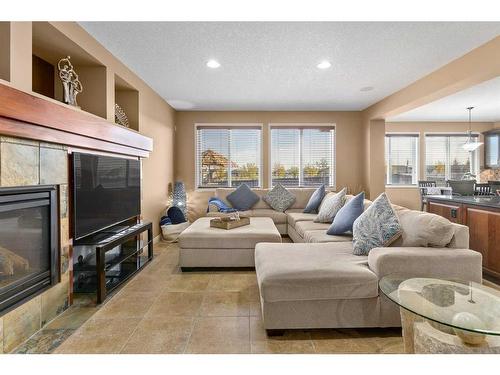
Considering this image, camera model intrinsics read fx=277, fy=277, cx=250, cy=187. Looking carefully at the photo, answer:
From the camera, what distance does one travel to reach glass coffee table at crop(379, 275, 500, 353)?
1230 mm

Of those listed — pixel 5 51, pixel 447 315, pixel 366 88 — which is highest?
pixel 366 88

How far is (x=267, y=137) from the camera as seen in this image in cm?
624

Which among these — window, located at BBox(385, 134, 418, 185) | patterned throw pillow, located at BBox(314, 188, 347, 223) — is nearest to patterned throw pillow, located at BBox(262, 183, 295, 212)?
patterned throw pillow, located at BBox(314, 188, 347, 223)

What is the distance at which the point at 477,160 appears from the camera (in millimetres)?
7398

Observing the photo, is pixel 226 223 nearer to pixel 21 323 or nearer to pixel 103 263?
pixel 103 263

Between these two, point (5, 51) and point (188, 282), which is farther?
point (188, 282)

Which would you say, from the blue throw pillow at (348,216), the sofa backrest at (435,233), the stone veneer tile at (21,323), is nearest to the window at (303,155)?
the blue throw pillow at (348,216)

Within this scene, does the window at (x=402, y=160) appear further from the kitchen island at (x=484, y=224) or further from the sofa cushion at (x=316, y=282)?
the sofa cushion at (x=316, y=282)

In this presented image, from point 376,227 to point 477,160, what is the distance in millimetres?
7222

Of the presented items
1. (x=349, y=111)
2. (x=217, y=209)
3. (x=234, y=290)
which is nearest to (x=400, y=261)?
(x=234, y=290)

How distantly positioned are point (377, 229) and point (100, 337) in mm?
2254

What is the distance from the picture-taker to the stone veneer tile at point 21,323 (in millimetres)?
1762

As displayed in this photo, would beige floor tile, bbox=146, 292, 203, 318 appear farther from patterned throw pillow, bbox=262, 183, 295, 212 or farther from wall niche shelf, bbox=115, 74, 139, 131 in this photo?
patterned throw pillow, bbox=262, 183, 295, 212

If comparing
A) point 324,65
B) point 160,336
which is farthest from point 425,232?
point 324,65
